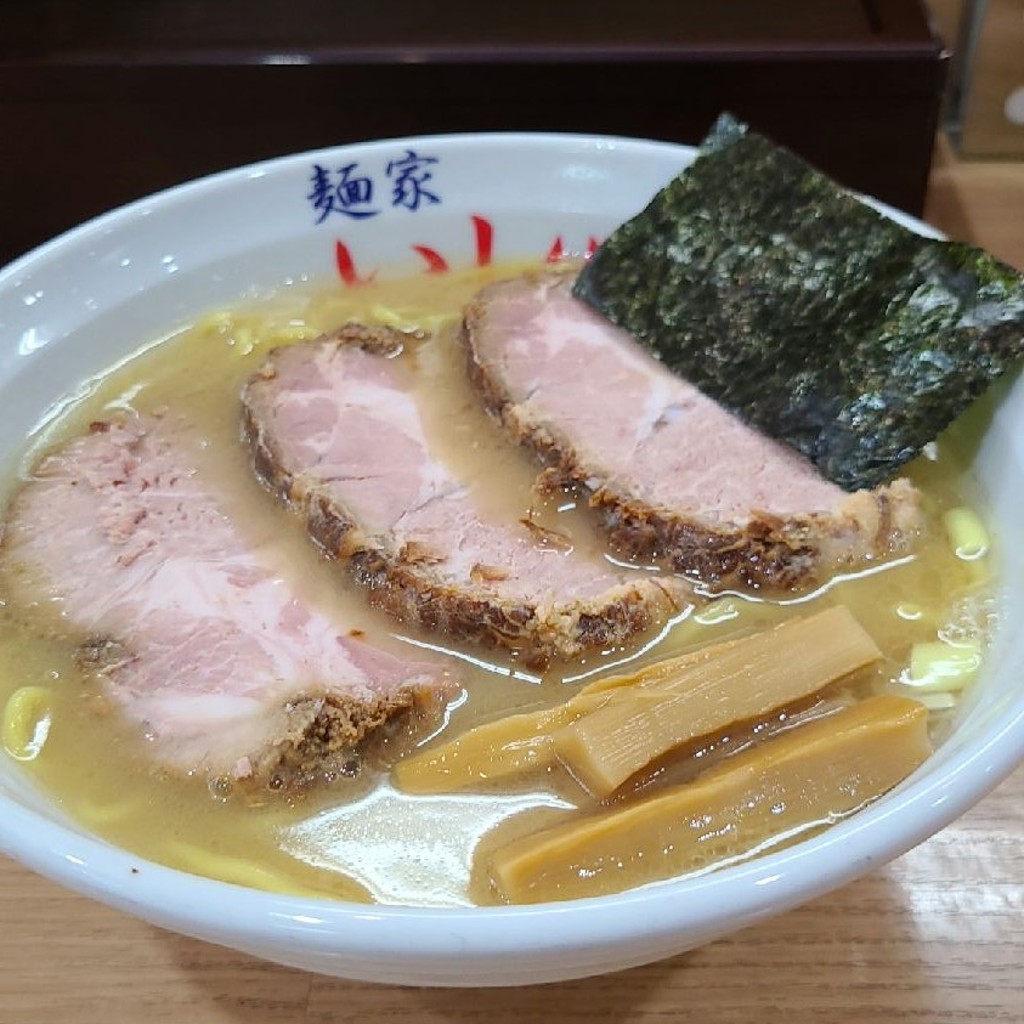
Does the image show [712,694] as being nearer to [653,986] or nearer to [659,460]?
[653,986]

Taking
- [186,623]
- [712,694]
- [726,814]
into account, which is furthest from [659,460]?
[186,623]

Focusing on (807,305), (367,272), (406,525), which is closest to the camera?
(406,525)

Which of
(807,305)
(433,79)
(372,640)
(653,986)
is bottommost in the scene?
(653,986)

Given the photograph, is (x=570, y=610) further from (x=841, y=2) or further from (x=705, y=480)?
(x=841, y=2)

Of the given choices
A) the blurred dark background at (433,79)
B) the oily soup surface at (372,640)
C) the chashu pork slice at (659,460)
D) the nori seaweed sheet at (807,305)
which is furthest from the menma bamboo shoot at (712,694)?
the blurred dark background at (433,79)

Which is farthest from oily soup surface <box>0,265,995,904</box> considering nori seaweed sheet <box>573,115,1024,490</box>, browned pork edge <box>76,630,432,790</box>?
nori seaweed sheet <box>573,115,1024,490</box>

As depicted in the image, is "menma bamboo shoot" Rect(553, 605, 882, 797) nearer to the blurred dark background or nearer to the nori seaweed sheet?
the nori seaweed sheet

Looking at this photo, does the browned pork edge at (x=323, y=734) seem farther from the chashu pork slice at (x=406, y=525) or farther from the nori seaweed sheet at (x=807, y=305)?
the nori seaweed sheet at (x=807, y=305)
